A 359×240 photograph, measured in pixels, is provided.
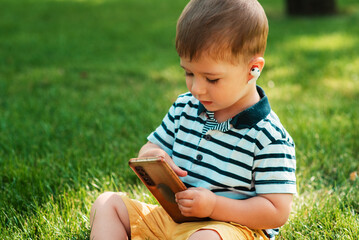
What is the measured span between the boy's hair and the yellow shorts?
695mm

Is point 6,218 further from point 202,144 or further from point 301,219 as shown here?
point 301,219

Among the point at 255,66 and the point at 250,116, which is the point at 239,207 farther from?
the point at 255,66

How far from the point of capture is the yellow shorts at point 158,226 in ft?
5.83

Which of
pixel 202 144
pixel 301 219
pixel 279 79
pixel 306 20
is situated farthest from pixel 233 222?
pixel 306 20

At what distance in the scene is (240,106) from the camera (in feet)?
6.16

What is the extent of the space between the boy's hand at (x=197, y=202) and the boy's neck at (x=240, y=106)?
356mm

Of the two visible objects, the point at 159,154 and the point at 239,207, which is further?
the point at 159,154

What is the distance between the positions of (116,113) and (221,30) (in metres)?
2.19

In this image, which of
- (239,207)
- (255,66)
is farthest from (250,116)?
(239,207)

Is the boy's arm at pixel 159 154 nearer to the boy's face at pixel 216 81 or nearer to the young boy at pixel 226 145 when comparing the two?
the young boy at pixel 226 145

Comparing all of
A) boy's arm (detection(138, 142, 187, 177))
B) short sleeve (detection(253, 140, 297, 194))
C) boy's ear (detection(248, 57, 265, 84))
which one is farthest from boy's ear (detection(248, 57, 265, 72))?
boy's arm (detection(138, 142, 187, 177))

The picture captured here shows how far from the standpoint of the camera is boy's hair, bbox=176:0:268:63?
1.63 meters

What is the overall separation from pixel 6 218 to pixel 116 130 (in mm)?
1270

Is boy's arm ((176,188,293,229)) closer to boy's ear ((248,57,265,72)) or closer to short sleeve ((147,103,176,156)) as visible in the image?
short sleeve ((147,103,176,156))
